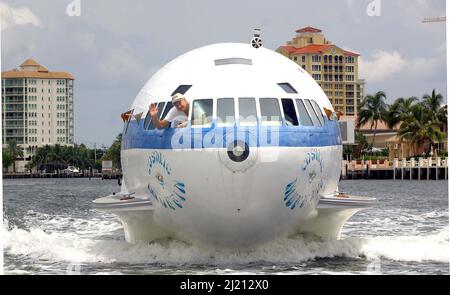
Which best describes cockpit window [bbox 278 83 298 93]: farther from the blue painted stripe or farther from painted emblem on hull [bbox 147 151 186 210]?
painted emblem on hull [bbox 147 151 186 210]

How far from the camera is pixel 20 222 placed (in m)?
45.9

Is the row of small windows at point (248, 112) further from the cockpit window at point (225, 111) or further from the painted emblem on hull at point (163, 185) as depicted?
the painted emblem on hull at point (163, 185)

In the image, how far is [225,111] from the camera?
22.7 metres

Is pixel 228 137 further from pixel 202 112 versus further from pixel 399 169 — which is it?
pixel 399 169

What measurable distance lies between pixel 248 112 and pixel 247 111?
46 millimetres

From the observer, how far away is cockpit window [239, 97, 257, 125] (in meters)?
22.5

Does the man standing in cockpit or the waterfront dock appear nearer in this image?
the man standing in cockpit

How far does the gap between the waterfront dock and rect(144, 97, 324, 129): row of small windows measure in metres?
96.6

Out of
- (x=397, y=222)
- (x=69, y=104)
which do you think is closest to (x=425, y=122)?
(x=69, y=104)

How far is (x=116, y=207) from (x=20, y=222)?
2157cm

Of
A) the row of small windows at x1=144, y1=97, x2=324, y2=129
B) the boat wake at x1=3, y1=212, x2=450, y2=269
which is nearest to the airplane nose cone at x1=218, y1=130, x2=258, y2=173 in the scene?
the row of small windows at x1=144, y1=97, x2=324, y2=129

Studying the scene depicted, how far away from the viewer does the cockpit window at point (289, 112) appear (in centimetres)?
2328

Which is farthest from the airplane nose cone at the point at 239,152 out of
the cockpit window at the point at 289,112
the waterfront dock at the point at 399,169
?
the waterfront dock at the point at 399,169

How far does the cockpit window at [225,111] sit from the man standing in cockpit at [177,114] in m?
0.83
